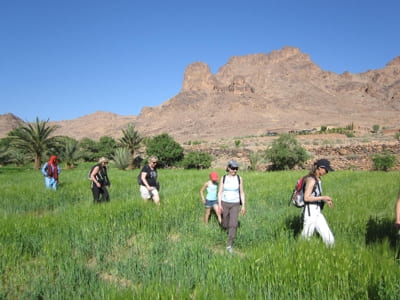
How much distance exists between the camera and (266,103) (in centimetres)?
11294

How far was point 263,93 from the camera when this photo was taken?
131m

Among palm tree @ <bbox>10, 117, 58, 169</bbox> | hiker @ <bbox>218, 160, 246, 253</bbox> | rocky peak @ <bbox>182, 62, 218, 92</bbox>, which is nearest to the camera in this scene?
hiker @ <bbox>218, 160, 246, 253</bbox>

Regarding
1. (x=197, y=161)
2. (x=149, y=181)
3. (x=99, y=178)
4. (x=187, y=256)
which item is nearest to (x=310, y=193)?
(x=187, y=256)

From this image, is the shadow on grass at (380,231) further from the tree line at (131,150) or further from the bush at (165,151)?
the bush at (165,151)

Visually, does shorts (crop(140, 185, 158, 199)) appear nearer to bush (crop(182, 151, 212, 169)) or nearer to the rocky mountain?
bush (crop(182, 151, 212, 169))

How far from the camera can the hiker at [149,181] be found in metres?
7.02

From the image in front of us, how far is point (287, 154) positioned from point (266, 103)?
93945mm

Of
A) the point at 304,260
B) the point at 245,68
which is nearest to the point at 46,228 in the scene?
the point at 304,260

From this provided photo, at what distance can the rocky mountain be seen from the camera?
9381 centimetres

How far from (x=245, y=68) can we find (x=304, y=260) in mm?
181699

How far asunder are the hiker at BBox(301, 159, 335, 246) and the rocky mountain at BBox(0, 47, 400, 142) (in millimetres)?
76855

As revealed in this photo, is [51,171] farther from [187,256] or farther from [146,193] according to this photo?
[187,256]

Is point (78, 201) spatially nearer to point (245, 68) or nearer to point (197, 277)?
point (197, 277)

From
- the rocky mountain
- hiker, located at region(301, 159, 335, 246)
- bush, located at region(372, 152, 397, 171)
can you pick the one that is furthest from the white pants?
the rocky mountain
